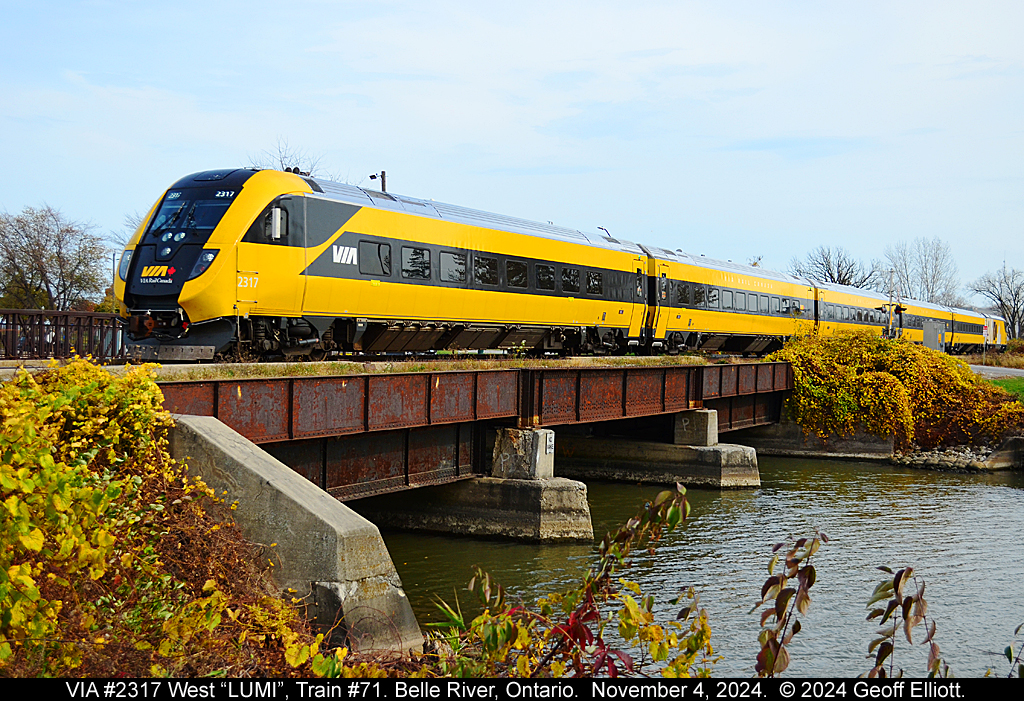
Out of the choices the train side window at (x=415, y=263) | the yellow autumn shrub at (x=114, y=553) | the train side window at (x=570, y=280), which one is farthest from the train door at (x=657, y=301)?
the yellow autumn shrub at (x=114, y=553)

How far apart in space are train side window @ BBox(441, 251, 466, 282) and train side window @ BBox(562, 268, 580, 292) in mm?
4679

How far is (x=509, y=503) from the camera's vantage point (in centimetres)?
1628

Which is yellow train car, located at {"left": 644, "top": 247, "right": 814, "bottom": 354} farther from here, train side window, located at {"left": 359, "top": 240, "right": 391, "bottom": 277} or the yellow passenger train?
train side window, located at {"left": 359, "top": 240, "right": 391, "bottom": 277}

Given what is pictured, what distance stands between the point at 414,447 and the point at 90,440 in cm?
797

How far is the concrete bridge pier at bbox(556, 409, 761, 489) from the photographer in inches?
912

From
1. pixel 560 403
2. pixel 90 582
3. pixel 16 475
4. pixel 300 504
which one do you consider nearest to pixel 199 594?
pixel 90 582

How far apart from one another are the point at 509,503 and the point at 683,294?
55.4 feet

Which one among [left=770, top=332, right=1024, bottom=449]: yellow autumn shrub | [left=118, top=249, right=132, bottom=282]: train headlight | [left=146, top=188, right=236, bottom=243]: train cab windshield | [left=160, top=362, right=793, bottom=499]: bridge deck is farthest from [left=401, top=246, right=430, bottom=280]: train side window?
[left=770, top=332, right=1024, bottom=449]: yellow autumn shrub

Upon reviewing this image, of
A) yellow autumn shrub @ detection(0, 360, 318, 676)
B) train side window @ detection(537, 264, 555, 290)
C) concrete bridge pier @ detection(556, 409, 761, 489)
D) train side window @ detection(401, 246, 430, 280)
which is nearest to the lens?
yellow autumn shrub @ detection(0, 360, 318, 676)

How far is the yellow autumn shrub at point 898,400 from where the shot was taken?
3011 cm

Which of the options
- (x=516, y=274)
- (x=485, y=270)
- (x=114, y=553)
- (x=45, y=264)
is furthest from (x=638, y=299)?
(x=45, y=264)

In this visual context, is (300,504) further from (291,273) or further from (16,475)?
(291,273)

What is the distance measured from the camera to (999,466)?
28.4 meters

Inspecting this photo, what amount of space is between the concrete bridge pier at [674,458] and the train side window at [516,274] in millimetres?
4933
